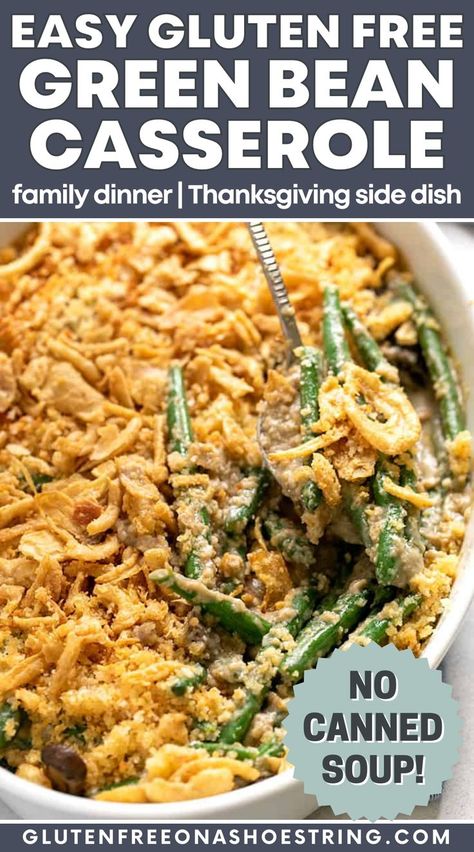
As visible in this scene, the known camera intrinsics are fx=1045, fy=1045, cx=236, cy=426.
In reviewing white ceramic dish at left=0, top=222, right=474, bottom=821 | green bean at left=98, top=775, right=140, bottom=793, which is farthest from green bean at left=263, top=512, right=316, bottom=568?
green bean at left=98, top=775, right=140, bottom=793

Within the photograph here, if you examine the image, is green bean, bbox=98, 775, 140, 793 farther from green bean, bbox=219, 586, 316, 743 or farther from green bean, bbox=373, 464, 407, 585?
green bean, bbox=373, 464, 407, 585

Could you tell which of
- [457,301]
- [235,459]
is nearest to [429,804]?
[235,459]

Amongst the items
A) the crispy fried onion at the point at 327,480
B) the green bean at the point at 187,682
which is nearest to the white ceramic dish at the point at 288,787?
the green bean at the point at 187,682

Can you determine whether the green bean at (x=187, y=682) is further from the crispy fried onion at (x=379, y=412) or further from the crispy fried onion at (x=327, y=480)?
the crispy fried onion at (x=379, y=412)

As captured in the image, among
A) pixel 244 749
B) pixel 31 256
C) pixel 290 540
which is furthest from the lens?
pixel 31 256

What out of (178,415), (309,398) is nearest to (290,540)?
(309,398)

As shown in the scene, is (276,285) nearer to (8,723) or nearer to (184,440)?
(184,440)
